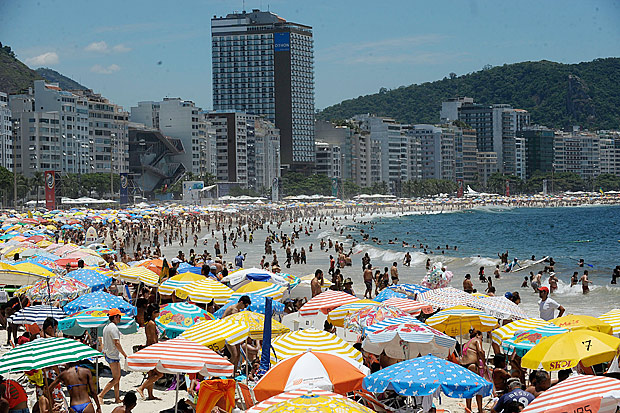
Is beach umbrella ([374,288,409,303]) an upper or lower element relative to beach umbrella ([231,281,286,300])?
lower

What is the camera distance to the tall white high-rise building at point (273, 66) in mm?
173375

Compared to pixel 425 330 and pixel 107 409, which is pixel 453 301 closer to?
pixel 425 330

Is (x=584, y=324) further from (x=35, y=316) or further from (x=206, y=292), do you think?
(x=35, y=316)

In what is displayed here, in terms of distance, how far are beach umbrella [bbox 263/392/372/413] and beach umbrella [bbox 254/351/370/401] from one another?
6.08 ft

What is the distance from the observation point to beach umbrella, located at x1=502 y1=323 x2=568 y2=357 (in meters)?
11.0

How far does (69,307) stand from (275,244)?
1588 inches

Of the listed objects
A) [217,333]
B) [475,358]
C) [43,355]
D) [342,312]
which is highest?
[43,355]

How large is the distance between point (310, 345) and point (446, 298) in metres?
5.25

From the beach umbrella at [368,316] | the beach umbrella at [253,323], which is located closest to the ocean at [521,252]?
the beach umbrella at [368,316]

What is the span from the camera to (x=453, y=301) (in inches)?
551

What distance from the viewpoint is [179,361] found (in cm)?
890

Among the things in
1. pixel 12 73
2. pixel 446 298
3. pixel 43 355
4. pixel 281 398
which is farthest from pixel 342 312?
pixel 12 73

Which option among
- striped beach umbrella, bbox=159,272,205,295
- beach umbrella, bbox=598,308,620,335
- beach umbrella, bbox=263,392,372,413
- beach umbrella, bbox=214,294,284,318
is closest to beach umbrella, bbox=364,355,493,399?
beach umbrella, bbox=263,392,372,413

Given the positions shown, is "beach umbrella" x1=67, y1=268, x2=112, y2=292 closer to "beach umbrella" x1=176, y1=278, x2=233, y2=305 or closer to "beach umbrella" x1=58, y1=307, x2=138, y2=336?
"beach umbrella" x1=176, y1=278, x2=233, y2=305
